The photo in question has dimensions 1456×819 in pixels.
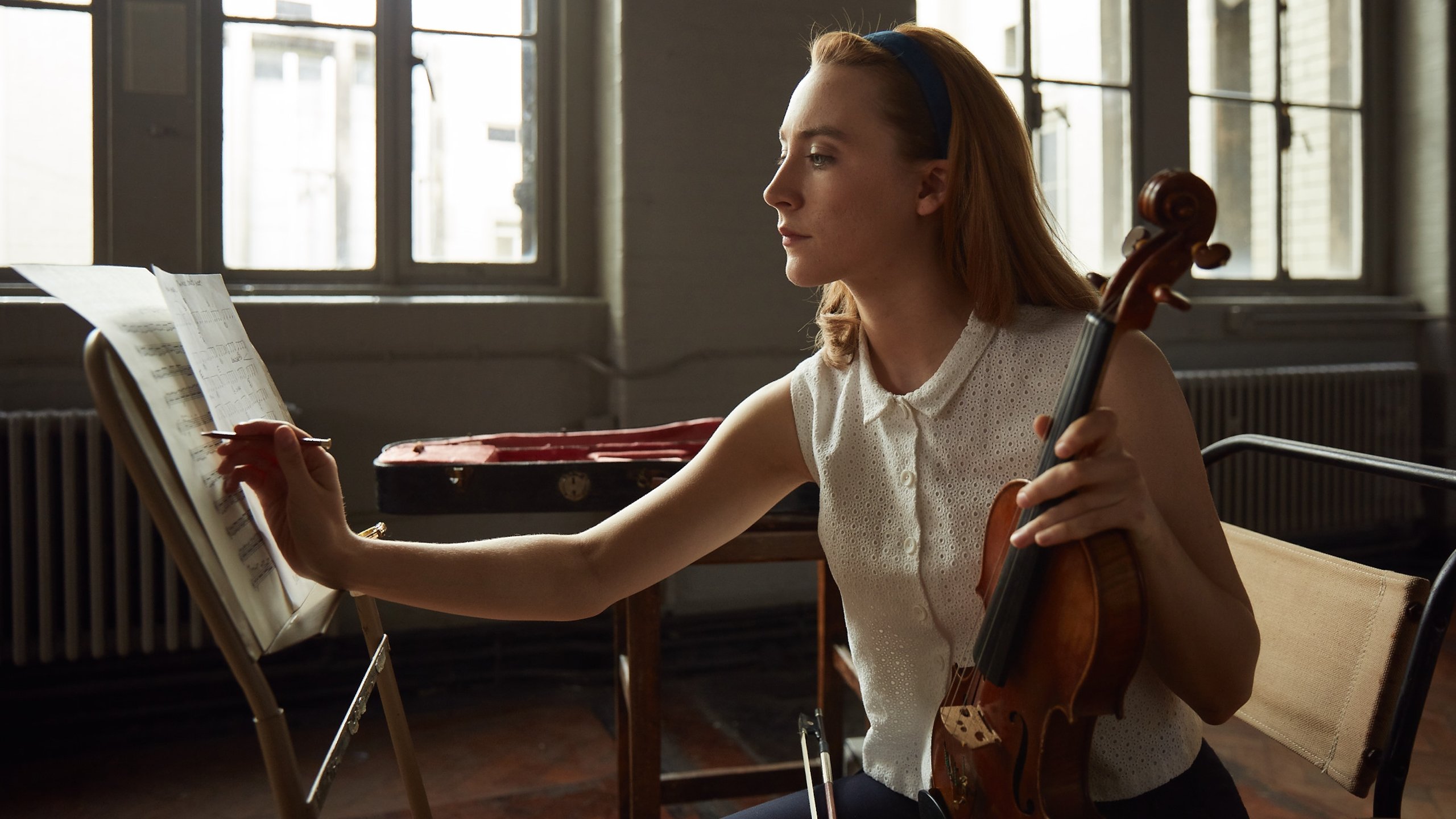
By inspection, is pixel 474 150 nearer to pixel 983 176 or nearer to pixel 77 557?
pixel 77 557

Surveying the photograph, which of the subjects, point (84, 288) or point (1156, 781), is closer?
point (84, 288)

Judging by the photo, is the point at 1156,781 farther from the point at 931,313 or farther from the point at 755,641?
the point at 755,641

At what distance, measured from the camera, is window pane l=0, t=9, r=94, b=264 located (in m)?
2.82

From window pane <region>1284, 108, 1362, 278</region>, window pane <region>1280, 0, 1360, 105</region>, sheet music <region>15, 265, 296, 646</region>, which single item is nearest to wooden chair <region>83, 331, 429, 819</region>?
sheet music <region>15, 265, 296, 646</region>

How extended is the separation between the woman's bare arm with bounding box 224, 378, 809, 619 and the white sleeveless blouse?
0.11 m

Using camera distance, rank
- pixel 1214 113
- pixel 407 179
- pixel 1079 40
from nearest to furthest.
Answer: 1. pixel 407 179
2. pixel 1079 40
3. pixel 1214 113

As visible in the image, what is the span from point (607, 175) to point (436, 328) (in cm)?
72

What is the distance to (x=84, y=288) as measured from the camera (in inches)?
28.7

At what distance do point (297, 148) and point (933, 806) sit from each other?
284cm

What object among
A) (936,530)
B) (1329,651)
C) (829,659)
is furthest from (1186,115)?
(936,530)

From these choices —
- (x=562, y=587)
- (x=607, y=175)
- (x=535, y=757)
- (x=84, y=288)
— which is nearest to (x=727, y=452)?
(x=562, y=587)

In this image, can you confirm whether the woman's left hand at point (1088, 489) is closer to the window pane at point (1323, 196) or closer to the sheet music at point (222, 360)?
the sheet music at point (222, 360)

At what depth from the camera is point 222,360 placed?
898 mm

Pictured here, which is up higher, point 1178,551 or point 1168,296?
point 1168,296
